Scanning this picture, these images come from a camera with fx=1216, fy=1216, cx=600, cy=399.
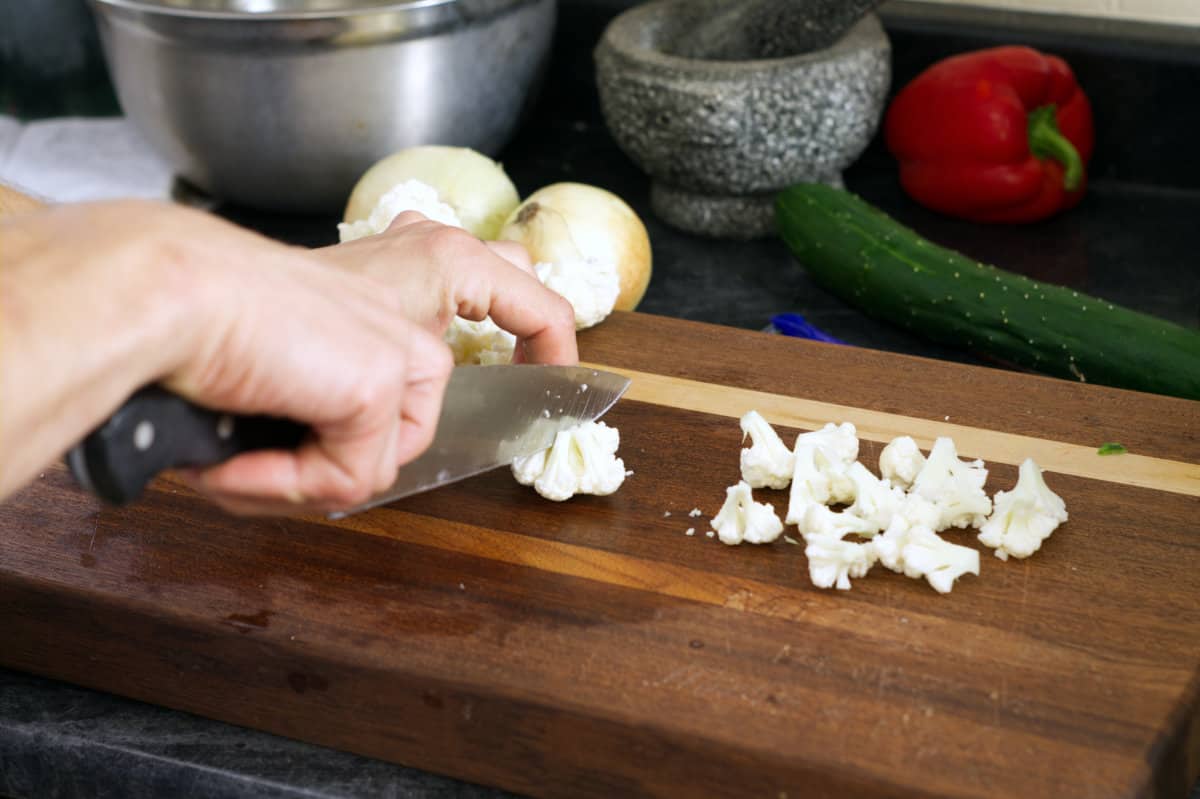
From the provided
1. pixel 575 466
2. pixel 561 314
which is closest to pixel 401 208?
pixel 561 314

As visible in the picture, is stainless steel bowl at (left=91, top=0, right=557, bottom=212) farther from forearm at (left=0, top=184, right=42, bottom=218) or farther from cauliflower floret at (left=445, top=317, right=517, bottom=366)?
cauliflower floret at (left=445, top=317, right=517, bottom=366)

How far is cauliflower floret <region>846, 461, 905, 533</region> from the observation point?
103 centimetres

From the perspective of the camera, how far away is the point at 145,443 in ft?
2.34

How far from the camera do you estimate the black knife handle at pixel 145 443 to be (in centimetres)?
70

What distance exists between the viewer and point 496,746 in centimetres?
89

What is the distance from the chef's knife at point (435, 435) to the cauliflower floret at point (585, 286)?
0.50 feet

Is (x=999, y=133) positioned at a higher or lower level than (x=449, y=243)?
lower

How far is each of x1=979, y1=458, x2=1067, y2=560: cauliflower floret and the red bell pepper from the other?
910 millimetres

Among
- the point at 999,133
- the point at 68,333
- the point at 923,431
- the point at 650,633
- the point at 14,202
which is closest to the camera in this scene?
the point at 68,333

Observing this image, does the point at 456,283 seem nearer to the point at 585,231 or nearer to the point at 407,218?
the point at 407,218

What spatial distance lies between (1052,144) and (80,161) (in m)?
1.63

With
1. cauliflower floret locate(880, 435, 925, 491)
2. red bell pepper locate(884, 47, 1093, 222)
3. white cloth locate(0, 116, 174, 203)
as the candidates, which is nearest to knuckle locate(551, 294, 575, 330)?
cauliflower floret locate(880, 435, 925, 491)

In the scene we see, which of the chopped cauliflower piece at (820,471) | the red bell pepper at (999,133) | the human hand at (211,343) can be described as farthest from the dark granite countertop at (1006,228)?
the human hand at (211,343)

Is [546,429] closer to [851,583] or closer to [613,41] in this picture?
[851,583]
